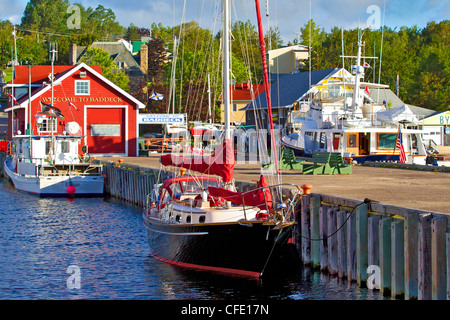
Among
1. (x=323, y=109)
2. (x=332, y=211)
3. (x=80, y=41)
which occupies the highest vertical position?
(x=80, y=41)

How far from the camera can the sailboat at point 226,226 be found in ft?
55.8

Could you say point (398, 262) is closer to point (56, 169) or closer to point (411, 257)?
point (411, 257)

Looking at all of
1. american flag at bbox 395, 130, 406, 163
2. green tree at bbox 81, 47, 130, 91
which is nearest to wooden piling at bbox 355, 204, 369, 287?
american flag at bbox 395, 130, 406, 163

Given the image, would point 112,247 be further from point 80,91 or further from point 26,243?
point 80,91

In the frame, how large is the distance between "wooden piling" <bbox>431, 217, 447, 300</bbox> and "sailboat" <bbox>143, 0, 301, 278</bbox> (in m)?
4.15

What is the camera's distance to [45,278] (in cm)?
1806

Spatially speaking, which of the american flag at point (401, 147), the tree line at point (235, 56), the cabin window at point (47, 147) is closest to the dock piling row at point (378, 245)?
the tree line at point (235, 56)

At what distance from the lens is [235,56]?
365 feet

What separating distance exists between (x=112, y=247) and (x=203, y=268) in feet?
17.4

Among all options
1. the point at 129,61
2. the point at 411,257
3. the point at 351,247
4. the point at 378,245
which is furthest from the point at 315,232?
the point at 129,61

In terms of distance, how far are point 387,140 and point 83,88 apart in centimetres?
2494
